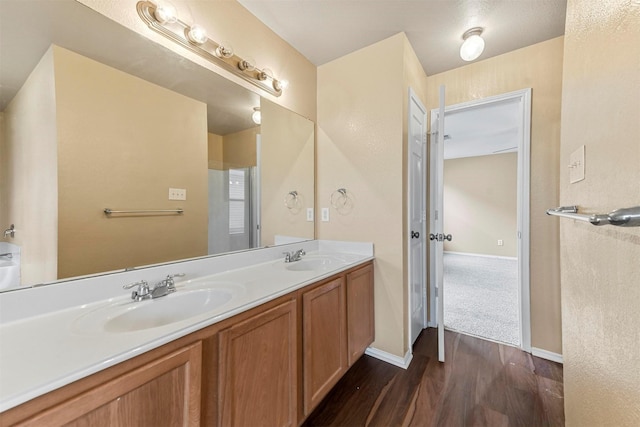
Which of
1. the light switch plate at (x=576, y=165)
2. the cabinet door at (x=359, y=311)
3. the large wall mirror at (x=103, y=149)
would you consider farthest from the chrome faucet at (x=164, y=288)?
the light switch plate at (x=576, y=165)

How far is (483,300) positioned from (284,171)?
290 cm

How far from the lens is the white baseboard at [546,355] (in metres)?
1.87

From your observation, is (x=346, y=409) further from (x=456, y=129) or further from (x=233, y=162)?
(x=456, y=129)

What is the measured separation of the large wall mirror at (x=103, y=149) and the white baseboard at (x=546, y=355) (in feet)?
8.07

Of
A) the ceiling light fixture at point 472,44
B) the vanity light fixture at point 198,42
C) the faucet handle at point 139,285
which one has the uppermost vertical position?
the ceiling light fixture at point 472,44

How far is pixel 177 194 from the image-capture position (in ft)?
4.29

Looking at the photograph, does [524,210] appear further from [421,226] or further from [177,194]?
[177,194]

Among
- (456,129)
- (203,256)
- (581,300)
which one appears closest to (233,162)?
(203,256)

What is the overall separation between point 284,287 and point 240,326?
277mm

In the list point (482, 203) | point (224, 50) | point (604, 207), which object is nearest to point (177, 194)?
point (224, 50)

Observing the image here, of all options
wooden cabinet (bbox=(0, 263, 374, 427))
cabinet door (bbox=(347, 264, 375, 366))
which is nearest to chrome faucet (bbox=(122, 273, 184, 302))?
wooden cabinet (bbox=(0, 263, 374, 427))

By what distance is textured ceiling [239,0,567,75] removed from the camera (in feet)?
5.13

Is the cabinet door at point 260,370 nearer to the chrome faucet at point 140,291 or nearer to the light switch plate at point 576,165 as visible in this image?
the chrome faucet at point 140,291

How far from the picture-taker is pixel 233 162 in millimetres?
1594
